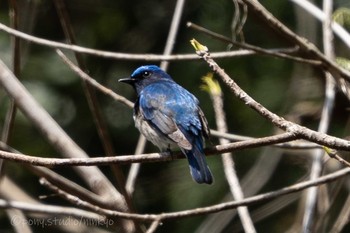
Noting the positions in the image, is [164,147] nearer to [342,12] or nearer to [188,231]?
[342,12]

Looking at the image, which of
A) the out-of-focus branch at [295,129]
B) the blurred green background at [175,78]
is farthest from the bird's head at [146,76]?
the out-of-focus branch at [295,129]

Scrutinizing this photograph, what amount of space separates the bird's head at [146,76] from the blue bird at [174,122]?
89 millimetres

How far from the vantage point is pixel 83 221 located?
205 inches

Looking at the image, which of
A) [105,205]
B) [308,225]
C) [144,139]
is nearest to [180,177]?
[144,139]

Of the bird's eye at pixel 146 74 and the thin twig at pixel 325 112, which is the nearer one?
the thin twig at pixel 325 112

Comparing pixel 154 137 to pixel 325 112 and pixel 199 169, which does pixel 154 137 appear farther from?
pixel 325 112

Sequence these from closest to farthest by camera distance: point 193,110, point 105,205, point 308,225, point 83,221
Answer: point 308,225, point 105,205, point 193,110, point 83,221

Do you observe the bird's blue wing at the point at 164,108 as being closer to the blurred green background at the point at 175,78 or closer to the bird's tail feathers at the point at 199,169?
the bird's tail feathers at the point at 199,169

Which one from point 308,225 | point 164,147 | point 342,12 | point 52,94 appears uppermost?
point 52,94

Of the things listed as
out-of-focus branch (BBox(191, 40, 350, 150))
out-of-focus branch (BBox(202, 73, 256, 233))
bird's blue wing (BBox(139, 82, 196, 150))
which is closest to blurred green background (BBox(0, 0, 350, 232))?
bird's blue wing (BBox(139, 82, 196, 150))

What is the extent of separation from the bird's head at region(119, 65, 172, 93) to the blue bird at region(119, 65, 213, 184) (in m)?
0.09

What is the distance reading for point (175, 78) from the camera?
6.38 m

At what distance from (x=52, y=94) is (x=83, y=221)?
5.30 ft

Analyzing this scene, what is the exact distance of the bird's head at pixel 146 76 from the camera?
515cm
